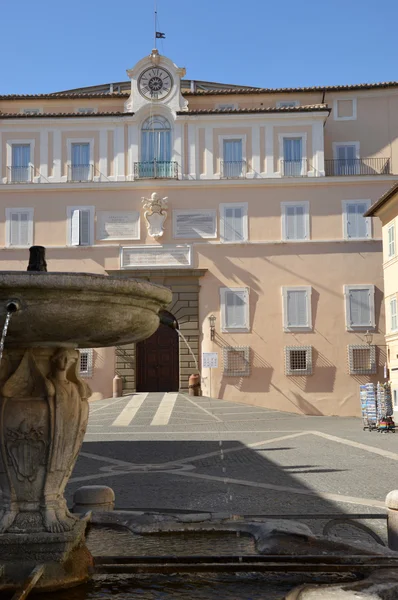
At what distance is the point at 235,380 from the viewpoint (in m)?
28.0

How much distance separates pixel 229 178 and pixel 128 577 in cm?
2628

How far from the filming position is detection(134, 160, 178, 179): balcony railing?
2938 cm

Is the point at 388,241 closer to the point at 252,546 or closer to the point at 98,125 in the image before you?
the point at 98,125

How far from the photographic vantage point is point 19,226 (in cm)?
2920

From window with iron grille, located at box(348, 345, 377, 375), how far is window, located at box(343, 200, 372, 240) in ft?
14.5

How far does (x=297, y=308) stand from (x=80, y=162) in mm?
10566

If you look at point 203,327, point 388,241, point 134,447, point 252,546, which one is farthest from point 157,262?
point 252,546

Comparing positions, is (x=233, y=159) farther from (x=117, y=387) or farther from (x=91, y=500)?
(x=91, y=500)

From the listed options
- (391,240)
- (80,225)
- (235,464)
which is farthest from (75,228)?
(235,464)

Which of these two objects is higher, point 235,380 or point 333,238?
point 333,238

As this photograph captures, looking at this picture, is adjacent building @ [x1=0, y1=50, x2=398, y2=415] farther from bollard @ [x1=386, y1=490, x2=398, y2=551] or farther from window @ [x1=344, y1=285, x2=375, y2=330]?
bollard @ [x1=386, y1=490, x2=398, y2=551]

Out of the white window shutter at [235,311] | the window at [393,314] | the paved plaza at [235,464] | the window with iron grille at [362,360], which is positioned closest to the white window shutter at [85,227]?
the white window shutter at [235,311]

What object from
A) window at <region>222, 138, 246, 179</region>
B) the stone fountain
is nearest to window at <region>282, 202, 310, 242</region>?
window at <region>222, 138, 246, 179</region>

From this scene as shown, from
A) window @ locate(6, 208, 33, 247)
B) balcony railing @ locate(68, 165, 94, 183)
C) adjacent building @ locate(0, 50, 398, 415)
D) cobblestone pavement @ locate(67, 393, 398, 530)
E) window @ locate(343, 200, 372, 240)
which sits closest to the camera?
cobblestone pavement @ locate(67, 393, 398, 530)
